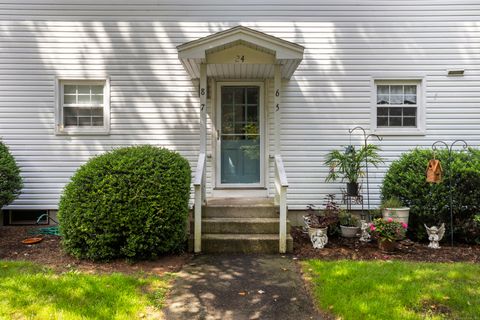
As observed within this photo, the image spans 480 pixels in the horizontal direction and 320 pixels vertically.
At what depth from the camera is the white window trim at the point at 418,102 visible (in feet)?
21.9

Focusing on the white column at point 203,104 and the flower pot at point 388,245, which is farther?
the white column at point 203,104

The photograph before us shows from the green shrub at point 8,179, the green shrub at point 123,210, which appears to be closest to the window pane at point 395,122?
the green shrub at point 123,210

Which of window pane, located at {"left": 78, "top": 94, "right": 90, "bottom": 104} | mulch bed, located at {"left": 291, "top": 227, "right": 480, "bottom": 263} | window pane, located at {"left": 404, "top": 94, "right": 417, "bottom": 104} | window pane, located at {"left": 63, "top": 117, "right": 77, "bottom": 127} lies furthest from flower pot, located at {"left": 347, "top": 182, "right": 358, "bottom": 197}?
window pane, located at {"left": 63, "top": 117, "right": 77, "bottom": 127}

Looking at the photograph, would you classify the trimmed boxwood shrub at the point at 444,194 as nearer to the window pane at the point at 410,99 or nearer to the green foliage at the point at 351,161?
the green foliage at the point at 351,161

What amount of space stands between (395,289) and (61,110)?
648 cm

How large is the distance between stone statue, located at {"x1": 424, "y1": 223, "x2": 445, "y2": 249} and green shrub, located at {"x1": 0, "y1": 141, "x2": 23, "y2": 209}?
695 centimetres

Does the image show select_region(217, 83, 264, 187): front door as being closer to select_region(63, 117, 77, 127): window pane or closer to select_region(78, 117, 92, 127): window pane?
select_region(78, 117, 92, 127): window pane

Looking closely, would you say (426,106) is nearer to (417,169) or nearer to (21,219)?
(417,169)

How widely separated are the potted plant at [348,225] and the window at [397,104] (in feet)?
6.64

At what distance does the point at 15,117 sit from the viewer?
666 centimetres

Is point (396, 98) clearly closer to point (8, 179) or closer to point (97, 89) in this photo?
point (97, 89)

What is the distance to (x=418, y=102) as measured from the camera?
22.2 ft

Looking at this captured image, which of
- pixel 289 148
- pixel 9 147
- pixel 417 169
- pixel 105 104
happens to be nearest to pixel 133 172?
pixel 105 104

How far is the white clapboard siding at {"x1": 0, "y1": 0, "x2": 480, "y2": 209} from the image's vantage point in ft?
21.8
